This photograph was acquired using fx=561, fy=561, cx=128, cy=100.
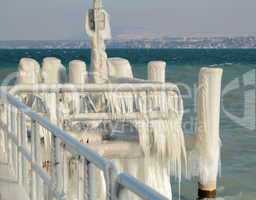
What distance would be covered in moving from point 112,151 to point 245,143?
10311 millimetres

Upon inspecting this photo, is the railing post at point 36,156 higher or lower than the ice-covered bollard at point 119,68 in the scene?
lower

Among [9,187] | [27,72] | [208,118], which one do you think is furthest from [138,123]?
[9,187]

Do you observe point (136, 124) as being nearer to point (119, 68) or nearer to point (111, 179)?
point (119, 68)

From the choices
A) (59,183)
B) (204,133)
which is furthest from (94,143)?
(59,183)

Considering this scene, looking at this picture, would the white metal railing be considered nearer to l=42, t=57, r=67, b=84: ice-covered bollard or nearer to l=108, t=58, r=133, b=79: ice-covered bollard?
l=42, t=57, r=67, b=84: ice-covered bollard

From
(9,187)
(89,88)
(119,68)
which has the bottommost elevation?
(9,187)

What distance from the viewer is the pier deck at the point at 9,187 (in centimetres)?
478

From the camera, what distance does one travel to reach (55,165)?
364 cm

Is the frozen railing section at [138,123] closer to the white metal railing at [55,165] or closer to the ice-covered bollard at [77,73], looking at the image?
the ice-covered bollard at [77,73]

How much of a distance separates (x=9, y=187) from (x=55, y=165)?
170 cm

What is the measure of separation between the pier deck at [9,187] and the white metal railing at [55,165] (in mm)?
73

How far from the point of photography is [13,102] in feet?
17.1

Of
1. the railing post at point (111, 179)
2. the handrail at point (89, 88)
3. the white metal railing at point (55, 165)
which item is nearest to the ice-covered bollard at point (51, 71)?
the handrail at point (89, 88)

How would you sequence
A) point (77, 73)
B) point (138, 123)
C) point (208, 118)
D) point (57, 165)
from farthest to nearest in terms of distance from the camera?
point (77, 73)
point (208, 118)
point (138, 123)
point (57, 165)
